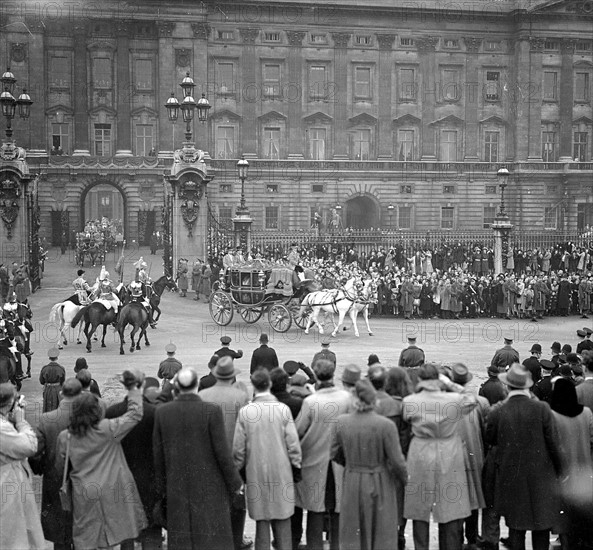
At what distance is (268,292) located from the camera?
22.7 m

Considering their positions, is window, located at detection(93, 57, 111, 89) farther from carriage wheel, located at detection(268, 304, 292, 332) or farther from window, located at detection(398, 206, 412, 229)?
carriage wheel, located at detection(268, 304, 292, 332)

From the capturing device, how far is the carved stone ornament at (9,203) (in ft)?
94.7

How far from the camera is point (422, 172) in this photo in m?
56.2

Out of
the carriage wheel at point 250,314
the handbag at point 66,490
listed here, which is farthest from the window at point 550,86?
the handbag at point 66,490

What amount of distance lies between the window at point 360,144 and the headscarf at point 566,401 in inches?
1913

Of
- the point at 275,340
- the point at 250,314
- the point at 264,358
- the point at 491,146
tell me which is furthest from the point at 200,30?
the point at 264,358

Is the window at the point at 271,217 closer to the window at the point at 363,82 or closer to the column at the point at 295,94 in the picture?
the column at the point at 295,94

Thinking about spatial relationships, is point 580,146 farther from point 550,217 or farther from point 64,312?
point 64,312

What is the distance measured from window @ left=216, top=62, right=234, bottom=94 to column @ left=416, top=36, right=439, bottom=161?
13.0m

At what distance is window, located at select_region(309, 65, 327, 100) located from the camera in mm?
55344

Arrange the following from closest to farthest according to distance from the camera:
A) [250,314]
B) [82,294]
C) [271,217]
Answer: [82,294] < [250,314] < [271,217]

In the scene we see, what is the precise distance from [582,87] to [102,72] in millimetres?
33306

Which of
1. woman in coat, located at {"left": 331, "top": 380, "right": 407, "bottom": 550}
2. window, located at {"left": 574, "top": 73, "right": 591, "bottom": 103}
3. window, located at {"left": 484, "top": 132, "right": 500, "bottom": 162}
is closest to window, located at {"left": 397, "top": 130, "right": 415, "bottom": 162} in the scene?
window, located at {"left": 484, "top": 132, "right": 500, "bottom": 162}

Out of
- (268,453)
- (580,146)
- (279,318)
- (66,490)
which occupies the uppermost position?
(580,146)
